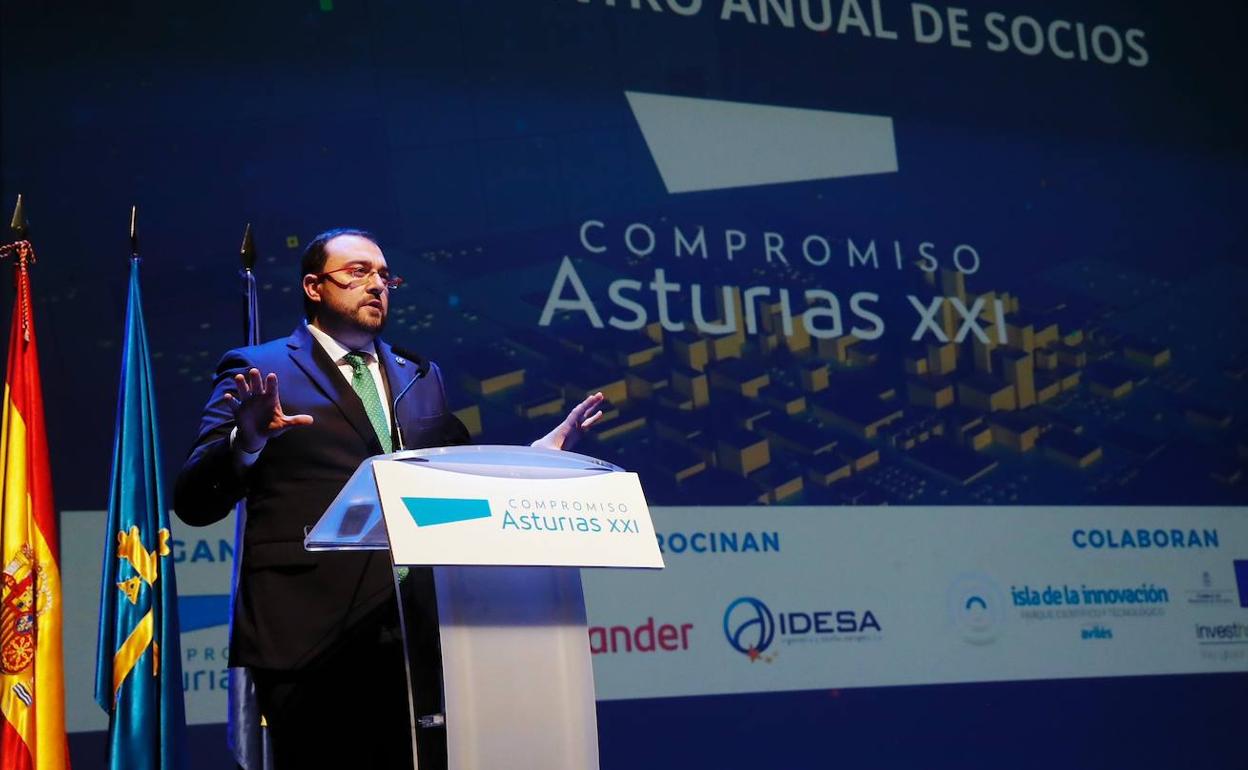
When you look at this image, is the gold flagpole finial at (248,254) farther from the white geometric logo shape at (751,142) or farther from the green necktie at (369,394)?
the white geometric logo shape at (751,142)

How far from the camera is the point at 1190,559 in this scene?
17.1 feet

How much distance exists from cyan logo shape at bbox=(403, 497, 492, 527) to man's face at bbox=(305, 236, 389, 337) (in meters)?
0.61

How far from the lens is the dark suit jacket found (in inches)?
85.3

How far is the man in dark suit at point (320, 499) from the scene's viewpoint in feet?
6.98

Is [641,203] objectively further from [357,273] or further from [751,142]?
[357,273]

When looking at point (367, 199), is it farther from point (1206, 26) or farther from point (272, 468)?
point (1206, 26)

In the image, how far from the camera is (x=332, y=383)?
7.60 ft

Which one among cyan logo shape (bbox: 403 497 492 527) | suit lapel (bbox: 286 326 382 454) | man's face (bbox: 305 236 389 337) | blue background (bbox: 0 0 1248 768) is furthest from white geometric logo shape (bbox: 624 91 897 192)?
cyan logo shape (bbox: 403 497 492 527)

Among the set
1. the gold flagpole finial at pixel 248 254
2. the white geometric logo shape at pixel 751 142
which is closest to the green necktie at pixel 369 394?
the gold flagpole finial at pixel 248 254

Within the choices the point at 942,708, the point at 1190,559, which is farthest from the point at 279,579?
the point at 1190,559

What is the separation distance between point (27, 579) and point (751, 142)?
276 cm

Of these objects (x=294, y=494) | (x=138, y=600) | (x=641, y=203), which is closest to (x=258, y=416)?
(x=294, y=494)

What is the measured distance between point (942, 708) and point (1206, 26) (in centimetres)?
299

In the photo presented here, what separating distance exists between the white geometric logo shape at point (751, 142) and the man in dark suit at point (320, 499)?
2436mm
